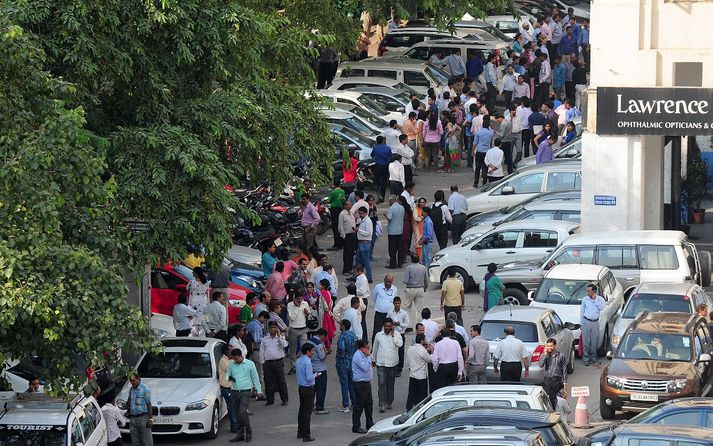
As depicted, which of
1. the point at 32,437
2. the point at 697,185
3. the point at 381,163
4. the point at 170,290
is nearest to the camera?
the point at 32,437

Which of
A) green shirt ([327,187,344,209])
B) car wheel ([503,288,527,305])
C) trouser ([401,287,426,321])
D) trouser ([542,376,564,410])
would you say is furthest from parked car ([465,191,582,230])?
trouser ([542,376,564,410])

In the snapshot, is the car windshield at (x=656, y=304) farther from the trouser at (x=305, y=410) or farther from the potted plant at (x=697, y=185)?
the potted plant at (x=697, y=185)

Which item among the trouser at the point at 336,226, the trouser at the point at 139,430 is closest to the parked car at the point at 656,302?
the trouser at the point at 139,430

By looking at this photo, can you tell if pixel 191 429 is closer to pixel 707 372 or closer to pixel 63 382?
pixel 63 382

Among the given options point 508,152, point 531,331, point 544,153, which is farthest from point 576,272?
point 508,152

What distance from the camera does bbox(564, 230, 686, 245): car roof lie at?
28.4m

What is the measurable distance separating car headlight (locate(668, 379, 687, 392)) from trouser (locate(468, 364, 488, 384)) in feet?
9.30

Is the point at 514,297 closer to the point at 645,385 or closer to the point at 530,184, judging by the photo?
the point at 645,385

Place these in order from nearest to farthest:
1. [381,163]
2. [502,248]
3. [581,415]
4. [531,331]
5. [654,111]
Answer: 1. [581,415]
2. [531,331]
3. [502,248]
4. [654,111]
5. [381,163]

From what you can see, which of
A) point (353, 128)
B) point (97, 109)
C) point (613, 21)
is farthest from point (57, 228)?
point (353, 128)

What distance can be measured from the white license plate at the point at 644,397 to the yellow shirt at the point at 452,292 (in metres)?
4.85

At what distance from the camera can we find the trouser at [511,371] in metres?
23.5

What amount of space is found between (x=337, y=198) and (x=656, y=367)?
37.0ft

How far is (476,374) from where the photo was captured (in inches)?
939
